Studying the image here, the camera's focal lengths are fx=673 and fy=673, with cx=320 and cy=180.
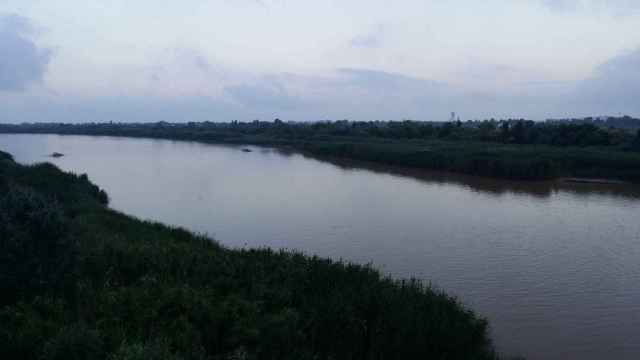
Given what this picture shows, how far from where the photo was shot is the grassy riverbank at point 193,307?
8.59 m

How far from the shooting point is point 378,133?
261 ft

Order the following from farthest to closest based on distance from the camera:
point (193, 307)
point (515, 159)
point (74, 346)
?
point (515, 159) < point (193, 307) < point (74, 346)

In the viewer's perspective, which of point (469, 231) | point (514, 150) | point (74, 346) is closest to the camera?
point (74, 346)

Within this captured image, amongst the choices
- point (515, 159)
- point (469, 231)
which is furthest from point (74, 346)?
point (515, 159)

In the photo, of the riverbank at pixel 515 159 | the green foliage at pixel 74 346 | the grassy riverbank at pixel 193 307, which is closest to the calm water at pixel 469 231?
the riverbank at pixel 515 159

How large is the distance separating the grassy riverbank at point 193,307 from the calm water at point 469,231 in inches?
106

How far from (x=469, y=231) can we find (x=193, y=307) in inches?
593

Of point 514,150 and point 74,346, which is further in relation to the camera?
point 514,150

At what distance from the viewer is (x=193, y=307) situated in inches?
399

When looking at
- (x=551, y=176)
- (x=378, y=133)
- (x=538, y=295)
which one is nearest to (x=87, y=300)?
(x=538, y=295)

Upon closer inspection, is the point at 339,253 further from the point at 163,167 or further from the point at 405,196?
the point at 163,167

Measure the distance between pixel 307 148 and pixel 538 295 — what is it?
186ft

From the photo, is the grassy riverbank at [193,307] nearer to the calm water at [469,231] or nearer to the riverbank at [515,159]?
the calm water at [469,231]

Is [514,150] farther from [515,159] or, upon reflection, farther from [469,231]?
[469,231]
